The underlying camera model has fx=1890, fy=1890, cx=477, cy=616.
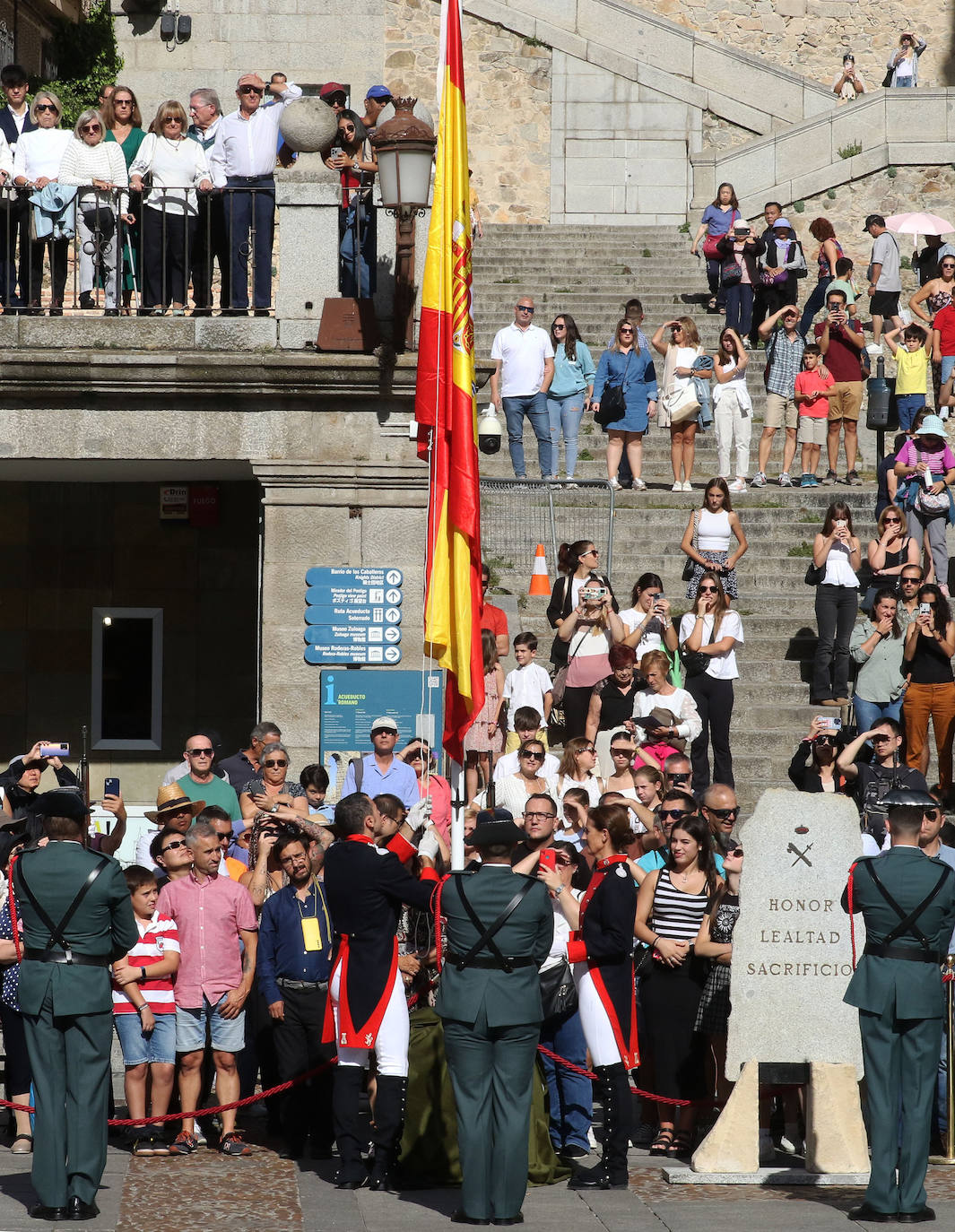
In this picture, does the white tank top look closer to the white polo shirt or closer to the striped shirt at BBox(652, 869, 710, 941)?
the white polo shirt

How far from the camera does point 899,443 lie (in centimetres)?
1733

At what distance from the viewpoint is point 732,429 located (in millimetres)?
17766

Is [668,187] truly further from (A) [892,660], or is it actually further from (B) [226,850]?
(B) [226,850]

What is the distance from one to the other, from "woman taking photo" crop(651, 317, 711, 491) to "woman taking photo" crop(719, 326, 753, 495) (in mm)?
236

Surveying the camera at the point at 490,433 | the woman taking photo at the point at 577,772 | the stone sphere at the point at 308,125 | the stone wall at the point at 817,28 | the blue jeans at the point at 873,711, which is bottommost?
the woman taking photo at the point at 577,772

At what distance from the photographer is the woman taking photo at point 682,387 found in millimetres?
17688

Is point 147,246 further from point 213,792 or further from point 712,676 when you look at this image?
point 712,676

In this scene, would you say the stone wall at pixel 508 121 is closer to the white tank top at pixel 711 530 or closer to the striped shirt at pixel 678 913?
the white tank top at pixel 711 530

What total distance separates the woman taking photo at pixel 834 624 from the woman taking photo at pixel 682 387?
296cm

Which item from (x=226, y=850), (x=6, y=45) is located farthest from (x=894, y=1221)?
(x=6, y=45)

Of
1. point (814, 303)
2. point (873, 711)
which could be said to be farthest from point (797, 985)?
point (814, 303)

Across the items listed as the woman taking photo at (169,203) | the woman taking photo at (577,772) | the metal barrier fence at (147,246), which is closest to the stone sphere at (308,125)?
the metal barrier fence at (147,246)

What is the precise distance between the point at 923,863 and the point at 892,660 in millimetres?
5987

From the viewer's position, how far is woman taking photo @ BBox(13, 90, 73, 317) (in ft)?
45.6
